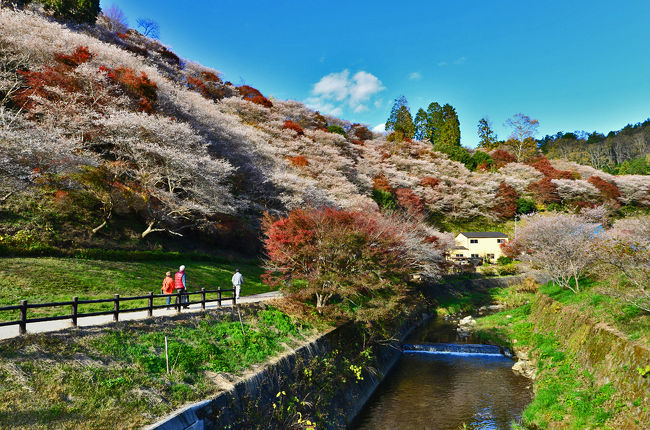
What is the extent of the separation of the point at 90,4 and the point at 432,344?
55182 mm

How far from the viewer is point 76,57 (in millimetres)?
27766

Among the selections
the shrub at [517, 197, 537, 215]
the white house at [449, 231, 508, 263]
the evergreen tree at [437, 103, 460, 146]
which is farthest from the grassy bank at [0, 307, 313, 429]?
the evergreen tree at [437, 103, 460, 146]

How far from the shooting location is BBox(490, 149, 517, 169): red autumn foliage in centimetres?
7847

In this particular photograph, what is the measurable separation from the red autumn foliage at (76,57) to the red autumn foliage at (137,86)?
160 cm

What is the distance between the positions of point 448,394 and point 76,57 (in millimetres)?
35251

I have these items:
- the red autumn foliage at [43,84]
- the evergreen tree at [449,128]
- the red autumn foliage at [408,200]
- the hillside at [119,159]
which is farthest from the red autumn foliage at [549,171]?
the red autumn foliage at [43,84]

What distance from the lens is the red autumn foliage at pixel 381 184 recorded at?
2283 inches

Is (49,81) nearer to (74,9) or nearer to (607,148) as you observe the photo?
(74,9)

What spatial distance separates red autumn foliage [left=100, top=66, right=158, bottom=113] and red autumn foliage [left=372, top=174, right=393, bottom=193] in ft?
118

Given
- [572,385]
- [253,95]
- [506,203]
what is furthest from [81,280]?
[506,203]

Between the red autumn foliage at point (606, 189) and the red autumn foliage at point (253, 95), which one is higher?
the red autumn foliage at point (253, 95)

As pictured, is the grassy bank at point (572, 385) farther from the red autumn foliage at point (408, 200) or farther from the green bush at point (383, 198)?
the red autumn foliage at point (408, 200)

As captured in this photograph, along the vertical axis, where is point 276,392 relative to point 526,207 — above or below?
below

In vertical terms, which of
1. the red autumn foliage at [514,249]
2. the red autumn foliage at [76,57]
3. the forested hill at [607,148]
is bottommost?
the red autumn foliage at [514,249]
